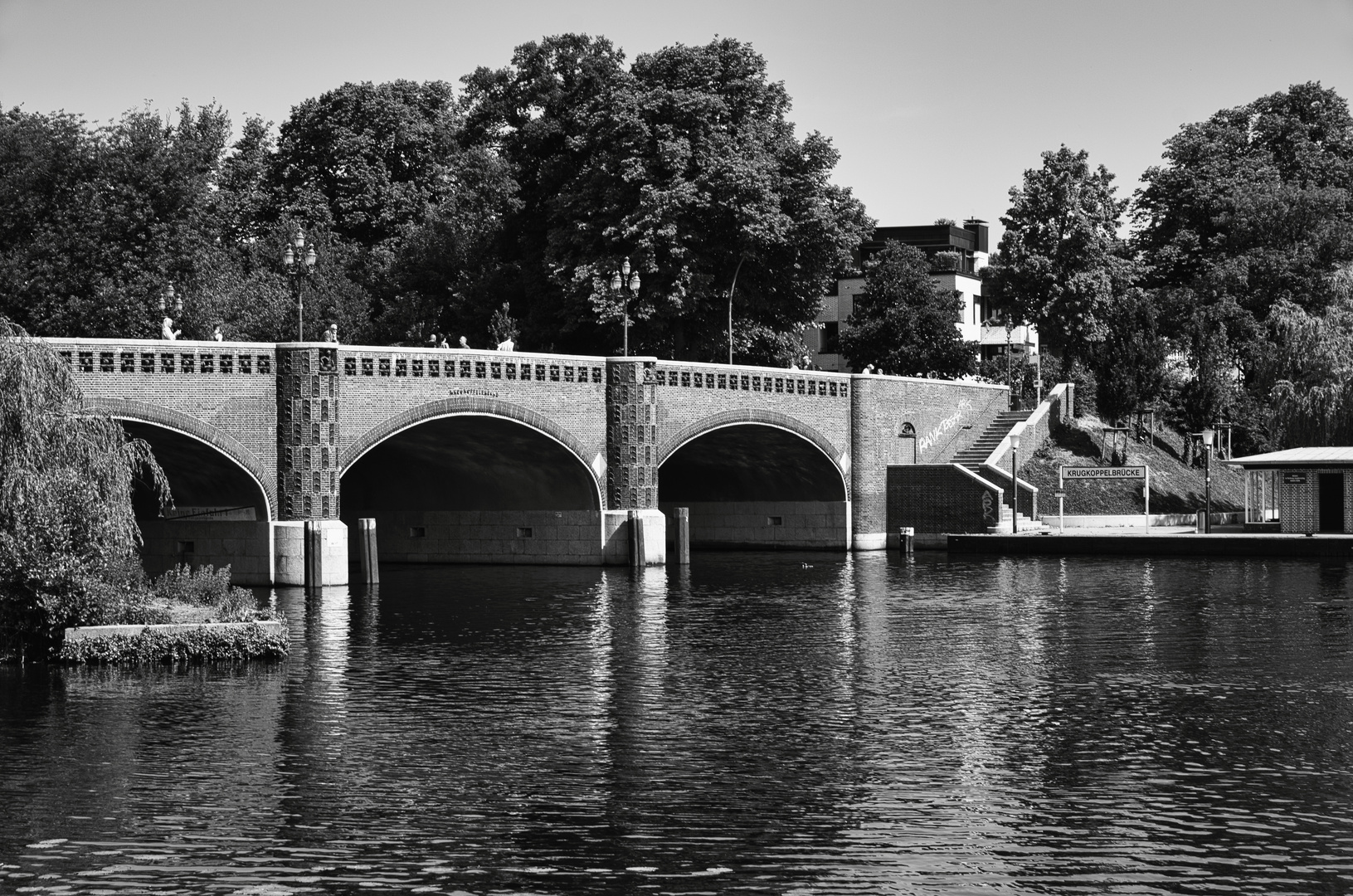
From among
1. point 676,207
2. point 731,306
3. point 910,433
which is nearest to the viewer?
point 676,207

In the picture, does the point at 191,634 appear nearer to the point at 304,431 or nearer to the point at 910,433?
the point at 304,431

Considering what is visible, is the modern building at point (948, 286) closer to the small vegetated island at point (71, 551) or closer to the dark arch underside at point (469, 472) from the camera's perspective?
the dark arch underside at point (469, 472)

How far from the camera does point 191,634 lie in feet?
91.6

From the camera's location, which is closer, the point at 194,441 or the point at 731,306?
the point at 194,441

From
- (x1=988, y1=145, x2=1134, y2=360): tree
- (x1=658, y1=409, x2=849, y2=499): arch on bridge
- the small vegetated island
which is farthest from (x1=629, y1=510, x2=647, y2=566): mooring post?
(x1=988, y1=145, x2=1134, y2=360): tree

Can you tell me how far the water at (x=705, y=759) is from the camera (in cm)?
1577

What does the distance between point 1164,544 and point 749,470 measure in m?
14.8

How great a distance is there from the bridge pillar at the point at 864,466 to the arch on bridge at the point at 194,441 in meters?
23.5

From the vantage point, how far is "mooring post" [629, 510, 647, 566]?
49.4 m

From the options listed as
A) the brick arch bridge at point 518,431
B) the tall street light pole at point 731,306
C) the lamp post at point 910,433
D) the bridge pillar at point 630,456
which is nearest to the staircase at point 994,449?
the brick arch bridge at point 518,431

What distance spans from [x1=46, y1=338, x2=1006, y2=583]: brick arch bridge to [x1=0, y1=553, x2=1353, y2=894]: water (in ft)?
23.3

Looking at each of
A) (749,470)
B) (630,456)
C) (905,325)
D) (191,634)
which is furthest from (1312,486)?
(191,634)

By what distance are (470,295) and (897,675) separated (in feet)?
136

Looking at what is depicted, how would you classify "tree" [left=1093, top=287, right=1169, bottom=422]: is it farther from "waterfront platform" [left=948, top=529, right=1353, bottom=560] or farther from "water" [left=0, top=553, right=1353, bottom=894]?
"water" [left=0, top=553, right=1353, bottom=894]
